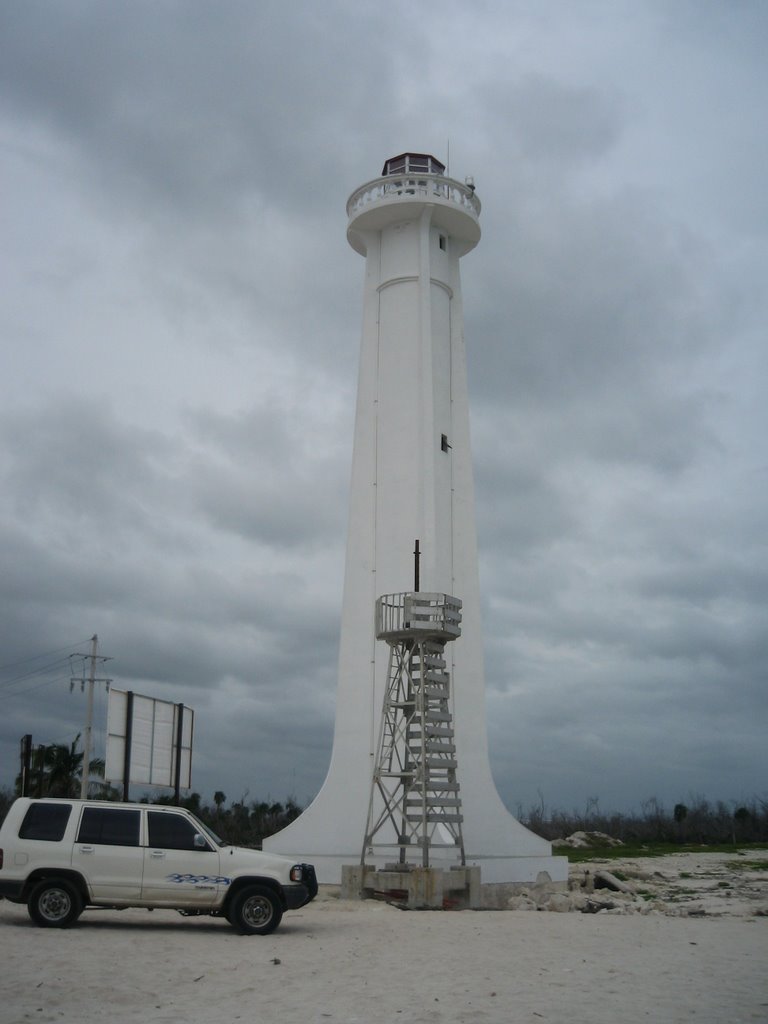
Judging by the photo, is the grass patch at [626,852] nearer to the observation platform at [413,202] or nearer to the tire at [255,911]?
the observation platform at [413,202]

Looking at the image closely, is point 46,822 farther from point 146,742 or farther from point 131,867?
point 146,742

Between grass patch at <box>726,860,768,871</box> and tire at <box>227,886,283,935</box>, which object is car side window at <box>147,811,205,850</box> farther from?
grass patch at <box>726,860,768,871</box>

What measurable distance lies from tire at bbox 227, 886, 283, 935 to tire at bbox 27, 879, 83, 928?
2025 millimetres

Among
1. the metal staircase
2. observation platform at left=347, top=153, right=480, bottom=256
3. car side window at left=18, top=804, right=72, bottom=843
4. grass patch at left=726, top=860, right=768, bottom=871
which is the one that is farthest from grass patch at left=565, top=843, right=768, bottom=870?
car side window at left=18, top=804, right=72, bottom=843

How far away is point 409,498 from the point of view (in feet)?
84.7

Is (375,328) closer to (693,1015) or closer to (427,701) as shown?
(427,701)

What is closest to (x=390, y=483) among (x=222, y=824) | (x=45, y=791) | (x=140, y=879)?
(x=140, y=879)

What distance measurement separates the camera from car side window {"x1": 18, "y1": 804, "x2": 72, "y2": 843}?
13984 mm

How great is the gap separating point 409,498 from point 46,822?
44.4ft

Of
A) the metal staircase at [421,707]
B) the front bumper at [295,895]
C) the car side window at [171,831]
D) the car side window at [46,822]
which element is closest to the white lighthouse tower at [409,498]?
the metal staircase at [421,707]

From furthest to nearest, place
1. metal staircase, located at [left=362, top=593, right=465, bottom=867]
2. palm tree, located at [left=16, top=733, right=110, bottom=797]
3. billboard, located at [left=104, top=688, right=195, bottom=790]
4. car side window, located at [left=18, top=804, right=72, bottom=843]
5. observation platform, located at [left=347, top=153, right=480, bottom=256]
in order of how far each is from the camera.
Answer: palm tree, located at [left=16, top=733, right=110, bottom=797], observation platform, located at [left=347, top=153, right=480, bottom=256], metal staircase, located at [left=362, top=593, right=465, bottom=867], billboard, located at [left=104, top=688, right=195, bottom=790], car side window, located at [left=18, top=804, right=72, bottom=843]

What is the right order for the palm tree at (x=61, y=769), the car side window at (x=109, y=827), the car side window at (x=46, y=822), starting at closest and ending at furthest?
the car side window at (x=46, y=822) → the car side window at (x=109, y=827) → the palm tree at (x=61, y=769)

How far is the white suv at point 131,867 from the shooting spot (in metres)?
13.7

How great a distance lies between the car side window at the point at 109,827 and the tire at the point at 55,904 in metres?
0.63
